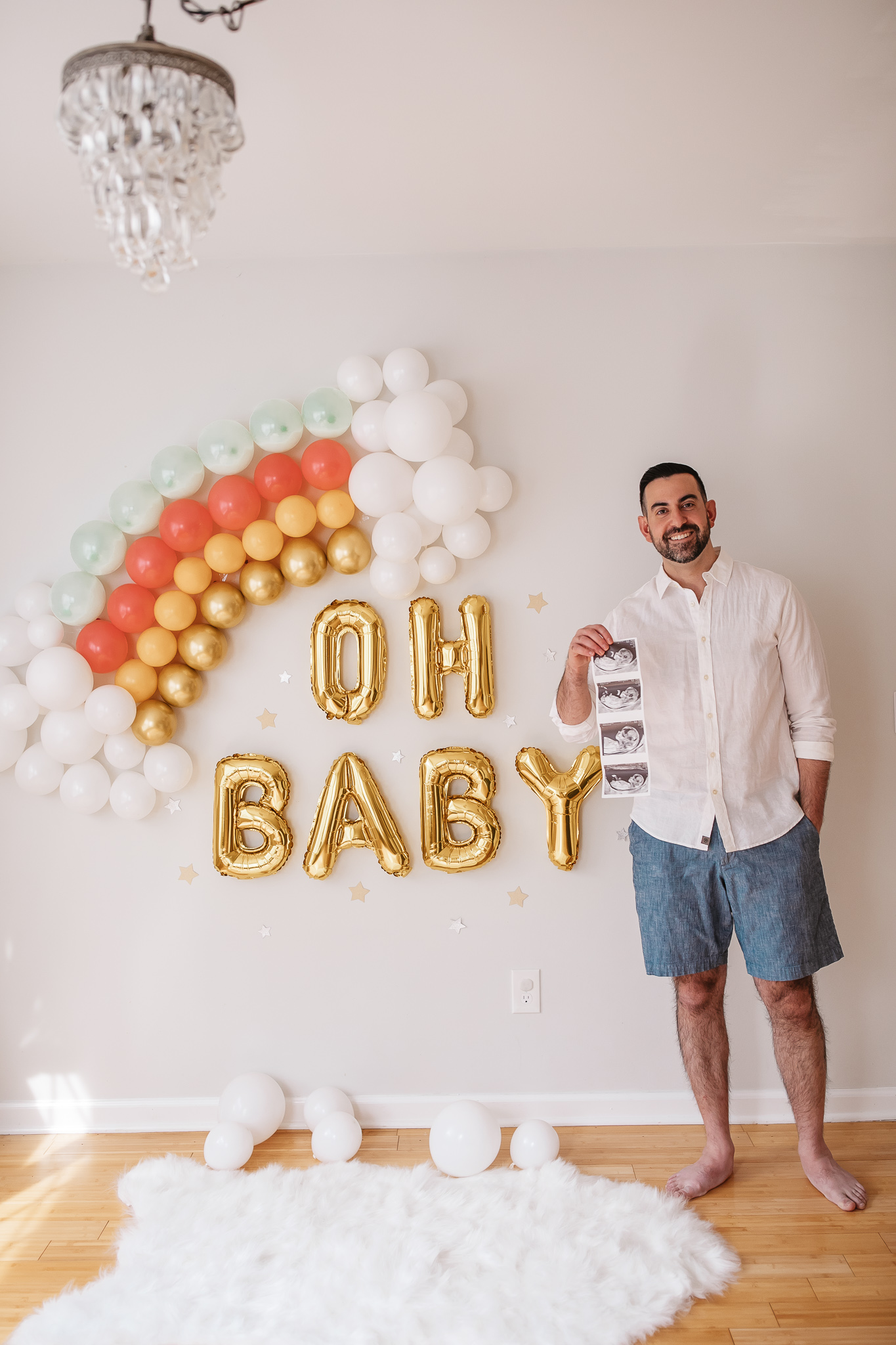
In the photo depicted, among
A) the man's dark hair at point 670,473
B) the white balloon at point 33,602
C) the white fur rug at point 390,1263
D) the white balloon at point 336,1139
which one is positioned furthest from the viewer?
the white balloon at point 33,602

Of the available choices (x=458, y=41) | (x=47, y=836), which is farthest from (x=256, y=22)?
(x=47, y=836)

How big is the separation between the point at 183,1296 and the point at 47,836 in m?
1.25

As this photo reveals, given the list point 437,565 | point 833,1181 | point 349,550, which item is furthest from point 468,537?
point 833,1181

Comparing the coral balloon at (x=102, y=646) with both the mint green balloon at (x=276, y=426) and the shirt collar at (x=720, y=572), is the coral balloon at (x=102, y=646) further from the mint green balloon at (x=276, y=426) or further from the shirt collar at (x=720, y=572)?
the shirt collar at (x=720, y=572)

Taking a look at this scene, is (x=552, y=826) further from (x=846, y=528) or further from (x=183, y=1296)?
Answer: (x=183, y=1296)

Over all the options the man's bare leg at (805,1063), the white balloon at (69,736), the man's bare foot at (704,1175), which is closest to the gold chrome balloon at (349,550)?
the white balloon at (69,736)

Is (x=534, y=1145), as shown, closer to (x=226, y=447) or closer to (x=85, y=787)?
(x=85, y=787)

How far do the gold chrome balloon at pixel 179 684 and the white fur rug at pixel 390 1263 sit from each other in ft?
3.89

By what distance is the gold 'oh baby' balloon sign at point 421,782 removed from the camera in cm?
248

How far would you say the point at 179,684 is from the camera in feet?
8.05

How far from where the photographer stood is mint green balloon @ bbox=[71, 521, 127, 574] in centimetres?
244

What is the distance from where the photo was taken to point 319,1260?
74.4 inches

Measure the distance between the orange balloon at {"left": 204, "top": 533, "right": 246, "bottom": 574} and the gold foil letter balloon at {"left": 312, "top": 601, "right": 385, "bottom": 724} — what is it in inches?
10.6

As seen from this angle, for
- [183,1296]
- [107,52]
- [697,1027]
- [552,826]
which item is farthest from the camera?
[552,826]
